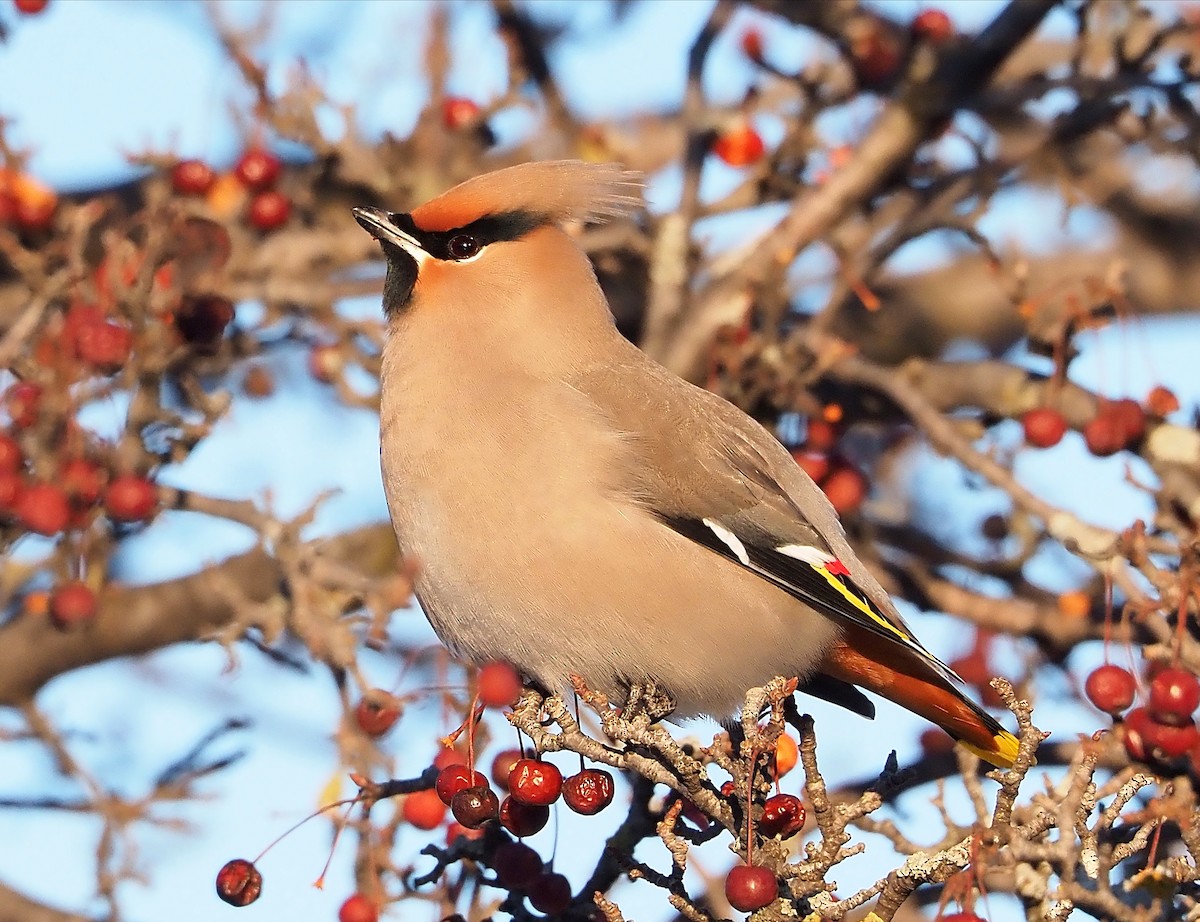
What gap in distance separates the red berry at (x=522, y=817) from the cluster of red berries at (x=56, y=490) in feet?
5.21

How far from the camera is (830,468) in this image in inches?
204

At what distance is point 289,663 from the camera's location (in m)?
4.32

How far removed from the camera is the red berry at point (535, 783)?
312 cm

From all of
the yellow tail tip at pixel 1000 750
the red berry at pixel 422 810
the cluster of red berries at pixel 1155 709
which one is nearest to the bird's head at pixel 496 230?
the red berry at pixel 422 810

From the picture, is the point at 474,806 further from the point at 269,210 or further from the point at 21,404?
the point at 269,210

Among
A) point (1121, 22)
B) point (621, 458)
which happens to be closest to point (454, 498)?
point (621, 458)

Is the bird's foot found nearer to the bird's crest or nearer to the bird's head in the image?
the bird's head

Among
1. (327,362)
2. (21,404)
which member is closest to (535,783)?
(21,404)

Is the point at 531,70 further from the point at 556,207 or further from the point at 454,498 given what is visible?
the point at 454,498

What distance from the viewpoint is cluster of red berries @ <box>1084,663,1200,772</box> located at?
359 cm

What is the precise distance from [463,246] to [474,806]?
1612 millimetres

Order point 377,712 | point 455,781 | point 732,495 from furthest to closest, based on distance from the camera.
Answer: point 732,495 → point 377,712 → point 455,781

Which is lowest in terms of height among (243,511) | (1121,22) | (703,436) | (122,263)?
(243,511)

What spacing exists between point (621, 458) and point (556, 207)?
0.75m
